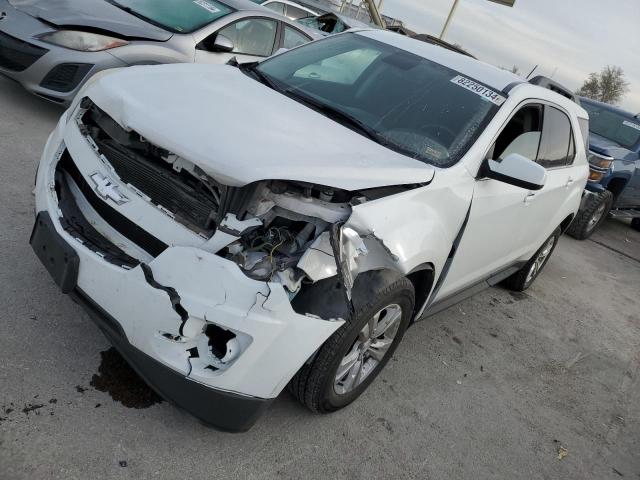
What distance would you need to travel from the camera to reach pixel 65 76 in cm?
495

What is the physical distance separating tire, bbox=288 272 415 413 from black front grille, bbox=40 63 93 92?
3791mm

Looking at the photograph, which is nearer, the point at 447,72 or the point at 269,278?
the point at 269,278

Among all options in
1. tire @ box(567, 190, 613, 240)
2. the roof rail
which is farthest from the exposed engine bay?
tire @ box(567, 190, 613, 240)

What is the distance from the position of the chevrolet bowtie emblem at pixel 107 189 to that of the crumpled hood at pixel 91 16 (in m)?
3.18

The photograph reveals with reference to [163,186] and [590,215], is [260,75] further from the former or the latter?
[590,215]

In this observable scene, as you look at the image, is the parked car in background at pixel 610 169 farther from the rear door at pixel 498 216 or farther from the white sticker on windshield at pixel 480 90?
the white sticker on windshield at pixel 480 90

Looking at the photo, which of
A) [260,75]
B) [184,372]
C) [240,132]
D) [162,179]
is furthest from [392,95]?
[184,372]

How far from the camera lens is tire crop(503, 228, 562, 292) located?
4918 mm

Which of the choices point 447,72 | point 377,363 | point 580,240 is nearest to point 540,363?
point 377,363

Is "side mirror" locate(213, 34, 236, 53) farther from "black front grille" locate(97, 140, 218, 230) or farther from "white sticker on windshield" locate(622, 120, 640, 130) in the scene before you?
"white sticker on windshield" locate(622, 120, 640, 130)

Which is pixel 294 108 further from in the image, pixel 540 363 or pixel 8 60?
pixel 8 60

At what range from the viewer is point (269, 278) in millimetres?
2051

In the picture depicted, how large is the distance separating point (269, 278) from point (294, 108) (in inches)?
47.0

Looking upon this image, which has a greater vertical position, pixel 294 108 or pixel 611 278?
pixel 294 108
